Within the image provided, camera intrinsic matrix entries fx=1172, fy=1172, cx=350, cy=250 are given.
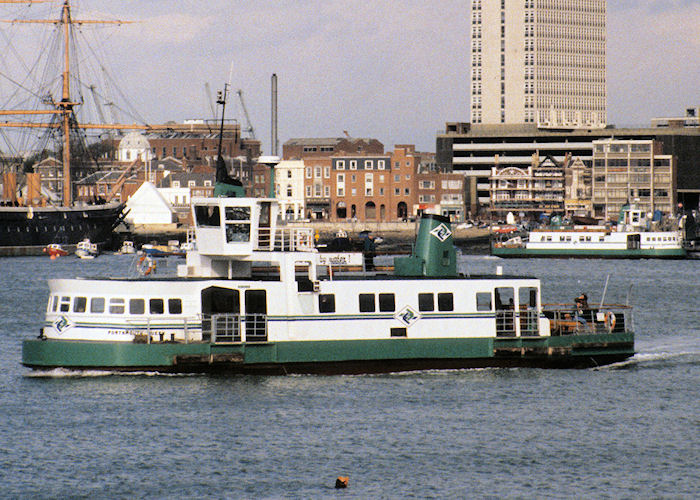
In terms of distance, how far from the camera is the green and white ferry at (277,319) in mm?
37000

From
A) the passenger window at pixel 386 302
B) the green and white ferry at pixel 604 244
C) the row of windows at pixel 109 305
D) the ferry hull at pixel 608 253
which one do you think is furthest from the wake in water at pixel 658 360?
the green and white ferry at pixel 604 244

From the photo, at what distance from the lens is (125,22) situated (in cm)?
14188

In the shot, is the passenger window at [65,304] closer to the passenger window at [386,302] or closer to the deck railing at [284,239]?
the deck railing at [284,239]

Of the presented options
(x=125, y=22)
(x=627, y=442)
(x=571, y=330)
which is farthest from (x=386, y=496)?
(x=125, y=22)

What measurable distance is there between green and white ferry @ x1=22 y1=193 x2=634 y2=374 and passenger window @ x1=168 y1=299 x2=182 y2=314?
5cm

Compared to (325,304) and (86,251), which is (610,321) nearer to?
(325,304)

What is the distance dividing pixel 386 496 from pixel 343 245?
2142 centimetres

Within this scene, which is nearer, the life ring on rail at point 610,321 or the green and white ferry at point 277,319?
the green and white ferry at point 277,319

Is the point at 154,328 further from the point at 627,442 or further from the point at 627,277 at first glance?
the point at 627,277

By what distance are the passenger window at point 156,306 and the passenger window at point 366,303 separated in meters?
6.39

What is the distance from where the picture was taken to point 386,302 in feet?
126

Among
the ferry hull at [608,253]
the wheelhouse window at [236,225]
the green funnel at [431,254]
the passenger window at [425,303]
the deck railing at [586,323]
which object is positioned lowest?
the ferry hull at [608,253]

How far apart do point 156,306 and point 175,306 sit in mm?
602

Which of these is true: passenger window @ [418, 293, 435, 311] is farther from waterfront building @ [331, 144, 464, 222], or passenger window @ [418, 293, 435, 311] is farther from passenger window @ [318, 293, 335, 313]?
waterfront building @ [331, 144, 464, 222]
